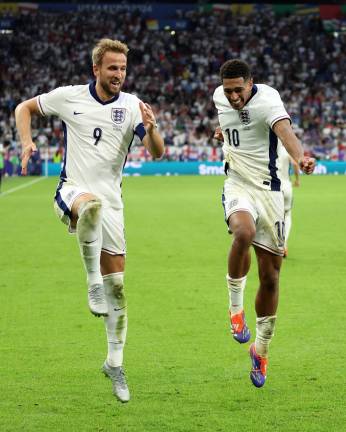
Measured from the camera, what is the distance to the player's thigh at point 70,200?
285 inches

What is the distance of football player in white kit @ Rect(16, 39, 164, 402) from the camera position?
729cm

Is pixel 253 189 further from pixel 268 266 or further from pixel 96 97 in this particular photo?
pixel 96 97

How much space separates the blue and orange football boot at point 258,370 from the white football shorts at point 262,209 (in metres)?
0.91

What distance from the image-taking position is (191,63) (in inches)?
2180

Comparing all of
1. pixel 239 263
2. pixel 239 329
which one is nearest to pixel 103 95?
pixel 239 263

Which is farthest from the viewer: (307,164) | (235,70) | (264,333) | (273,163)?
(273,163)

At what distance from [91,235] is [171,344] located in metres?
2.45

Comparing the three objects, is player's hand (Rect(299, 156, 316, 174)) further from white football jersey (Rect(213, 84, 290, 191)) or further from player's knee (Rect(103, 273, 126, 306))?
player's knee (Rect(103, 273, 126, 306))

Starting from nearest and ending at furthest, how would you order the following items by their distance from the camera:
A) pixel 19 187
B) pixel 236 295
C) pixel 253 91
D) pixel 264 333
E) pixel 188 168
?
pixel 264 333 < pixel 253 91 < pixel 236 295 < pixel 19 187 < pixel 188 168

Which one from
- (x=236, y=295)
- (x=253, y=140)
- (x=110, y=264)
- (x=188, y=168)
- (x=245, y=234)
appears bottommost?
(x=188, y=168)

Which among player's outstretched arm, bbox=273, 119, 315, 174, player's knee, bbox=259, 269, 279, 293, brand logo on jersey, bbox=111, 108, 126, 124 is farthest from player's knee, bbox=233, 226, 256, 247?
brand logo on jersey, bbox=111, 108, 126, 124

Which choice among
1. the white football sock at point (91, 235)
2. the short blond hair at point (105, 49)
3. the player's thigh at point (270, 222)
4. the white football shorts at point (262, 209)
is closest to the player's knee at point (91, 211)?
the white football sock at point (91, 235)

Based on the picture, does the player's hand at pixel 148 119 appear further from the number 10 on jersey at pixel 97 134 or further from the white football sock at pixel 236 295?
the white football sock at pixel 236 295

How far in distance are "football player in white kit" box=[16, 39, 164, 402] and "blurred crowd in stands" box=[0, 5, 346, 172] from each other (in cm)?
4008
